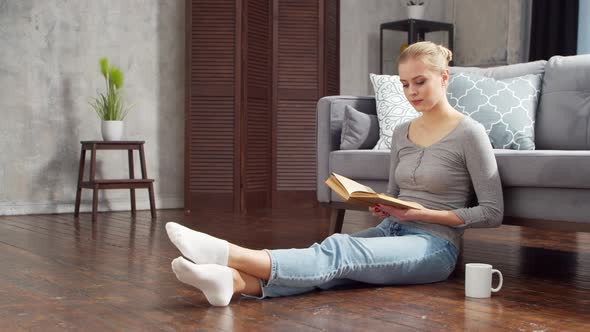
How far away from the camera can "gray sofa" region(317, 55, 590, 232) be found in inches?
97.3

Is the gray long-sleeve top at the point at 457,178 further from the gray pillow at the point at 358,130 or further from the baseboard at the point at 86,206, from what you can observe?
the baseboard at the point at 86,206

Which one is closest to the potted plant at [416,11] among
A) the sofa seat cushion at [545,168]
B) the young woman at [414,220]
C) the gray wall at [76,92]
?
the gray wall at [76,92]

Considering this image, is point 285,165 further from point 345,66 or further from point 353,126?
point 353,126

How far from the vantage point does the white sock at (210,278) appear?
1.77 meters

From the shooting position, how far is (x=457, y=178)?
2340 mm

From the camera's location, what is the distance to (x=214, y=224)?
420 cm

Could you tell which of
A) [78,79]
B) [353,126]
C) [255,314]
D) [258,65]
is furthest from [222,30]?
[255,314]

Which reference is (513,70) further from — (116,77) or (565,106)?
(116,77)

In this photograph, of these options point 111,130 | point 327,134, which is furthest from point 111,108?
point 327,134

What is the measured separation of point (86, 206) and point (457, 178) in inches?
125

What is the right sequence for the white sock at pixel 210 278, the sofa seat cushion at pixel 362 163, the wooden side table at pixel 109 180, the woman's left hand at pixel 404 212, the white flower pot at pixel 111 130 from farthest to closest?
the white flower pot at pixel 111 130
the wooden side table at pixel 109 180
the sofa seat cushion at pixel 362 163
the woman's left hand at pixel 404 212
the white sock at pixel 210 278

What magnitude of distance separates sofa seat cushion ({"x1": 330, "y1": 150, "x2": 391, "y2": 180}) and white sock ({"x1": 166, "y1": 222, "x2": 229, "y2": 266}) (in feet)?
4.50

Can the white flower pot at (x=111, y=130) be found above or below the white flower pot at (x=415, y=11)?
below

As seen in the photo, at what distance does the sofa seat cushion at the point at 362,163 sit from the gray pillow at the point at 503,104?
0.40 m
